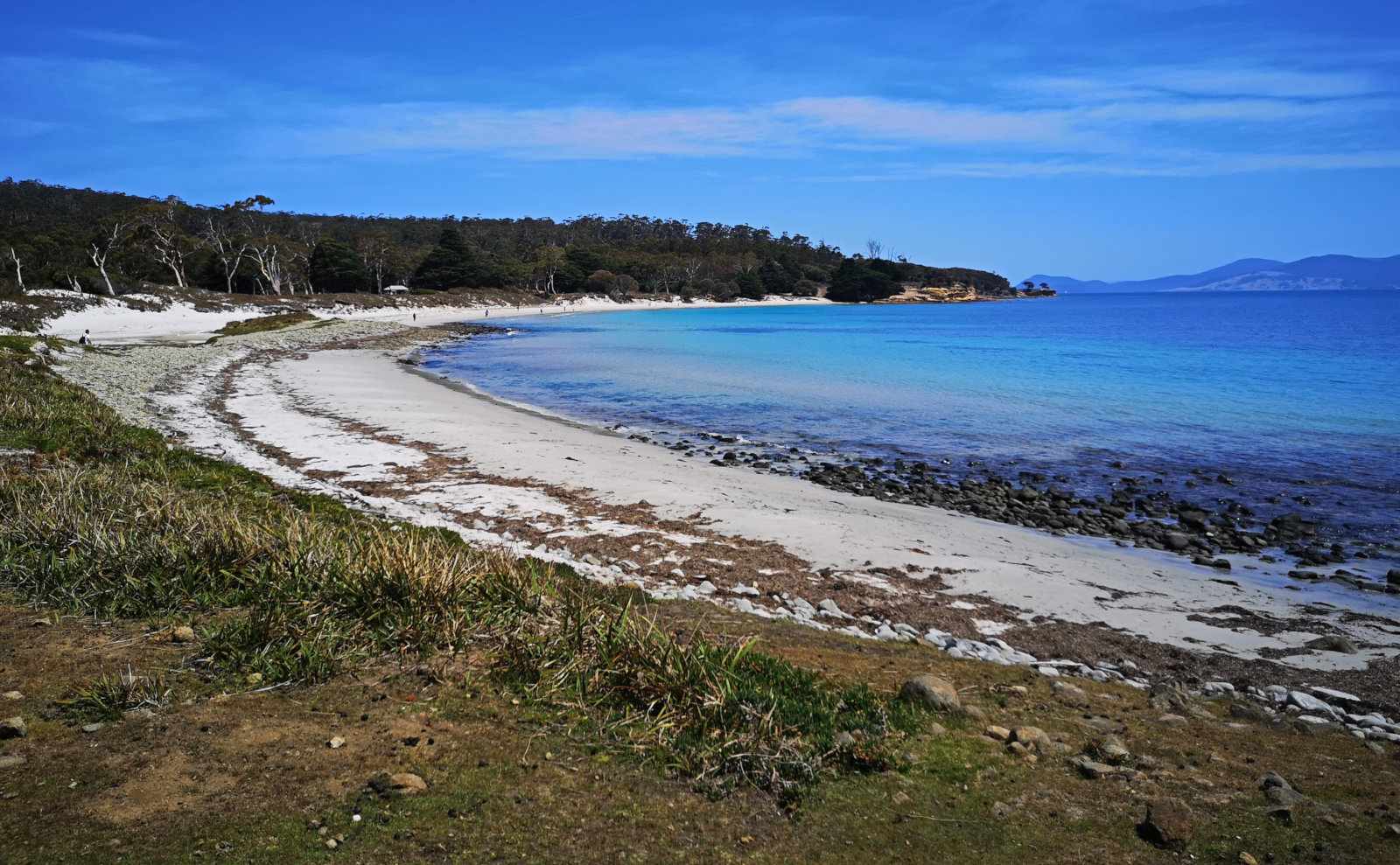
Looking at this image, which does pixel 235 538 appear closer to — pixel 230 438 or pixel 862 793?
pixel 862 793

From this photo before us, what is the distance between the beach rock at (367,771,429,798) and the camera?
13.1 ft

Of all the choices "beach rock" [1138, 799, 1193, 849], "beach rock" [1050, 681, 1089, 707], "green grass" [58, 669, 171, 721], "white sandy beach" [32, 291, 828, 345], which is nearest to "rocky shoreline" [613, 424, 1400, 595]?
"beach rock" [1050, 681, 1089, 707]

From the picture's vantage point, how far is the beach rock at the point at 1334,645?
7871 mm

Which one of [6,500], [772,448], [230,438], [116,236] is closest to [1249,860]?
[6,500]

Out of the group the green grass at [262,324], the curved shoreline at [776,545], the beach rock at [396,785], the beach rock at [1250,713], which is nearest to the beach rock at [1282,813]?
the beach rock at [1250,713]

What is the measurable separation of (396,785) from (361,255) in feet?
343

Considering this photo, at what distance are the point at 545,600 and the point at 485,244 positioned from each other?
14501cm

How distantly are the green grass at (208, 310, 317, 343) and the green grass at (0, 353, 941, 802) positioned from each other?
47625 millimetres

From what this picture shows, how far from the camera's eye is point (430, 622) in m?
5.78

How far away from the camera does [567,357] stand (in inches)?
1745

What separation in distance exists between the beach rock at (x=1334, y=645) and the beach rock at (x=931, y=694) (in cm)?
490

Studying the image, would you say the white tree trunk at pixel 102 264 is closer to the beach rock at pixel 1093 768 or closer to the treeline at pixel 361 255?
the treeline at pixel 361 255

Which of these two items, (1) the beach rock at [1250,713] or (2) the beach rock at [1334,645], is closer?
(1) the beach rock at [1250,713]

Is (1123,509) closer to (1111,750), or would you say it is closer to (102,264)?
(1111,750)
